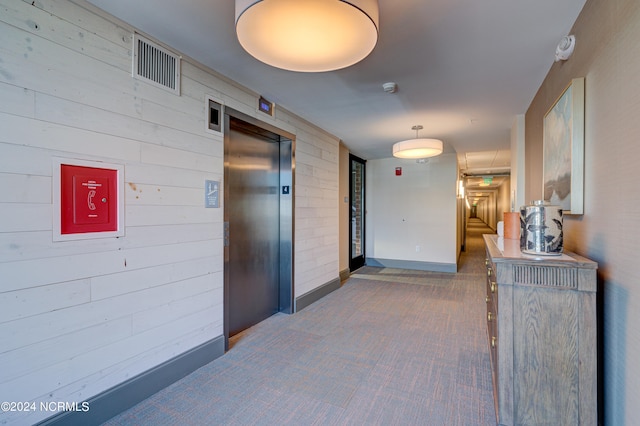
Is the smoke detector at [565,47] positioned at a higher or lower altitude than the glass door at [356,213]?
higher

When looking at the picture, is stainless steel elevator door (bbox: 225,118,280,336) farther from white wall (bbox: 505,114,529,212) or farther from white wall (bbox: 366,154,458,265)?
white wall (bbox: 366,154,458,265)

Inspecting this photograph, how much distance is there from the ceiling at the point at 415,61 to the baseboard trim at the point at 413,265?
3.08m

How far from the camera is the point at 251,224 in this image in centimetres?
343

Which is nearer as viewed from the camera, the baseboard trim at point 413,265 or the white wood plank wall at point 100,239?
the white wood plank wall at point 100,239

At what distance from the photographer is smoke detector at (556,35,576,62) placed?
77.6 inches

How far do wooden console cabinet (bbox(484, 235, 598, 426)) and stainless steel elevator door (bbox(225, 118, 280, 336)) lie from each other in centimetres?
231

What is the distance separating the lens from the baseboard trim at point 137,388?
175 centimetres

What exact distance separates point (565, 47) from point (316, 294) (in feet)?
12.2

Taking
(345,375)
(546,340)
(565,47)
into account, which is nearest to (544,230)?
(546,340)

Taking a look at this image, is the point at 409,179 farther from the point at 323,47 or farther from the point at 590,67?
the point at 323,47

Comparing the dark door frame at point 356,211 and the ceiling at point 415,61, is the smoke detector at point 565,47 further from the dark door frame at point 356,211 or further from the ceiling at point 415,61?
the dark door frame at point 356,211

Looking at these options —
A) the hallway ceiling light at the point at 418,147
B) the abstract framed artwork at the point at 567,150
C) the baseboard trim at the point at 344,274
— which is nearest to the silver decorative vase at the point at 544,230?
the abstract framed artwork at the point at 567,150

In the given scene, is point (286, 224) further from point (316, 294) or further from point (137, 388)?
point (137, 388)

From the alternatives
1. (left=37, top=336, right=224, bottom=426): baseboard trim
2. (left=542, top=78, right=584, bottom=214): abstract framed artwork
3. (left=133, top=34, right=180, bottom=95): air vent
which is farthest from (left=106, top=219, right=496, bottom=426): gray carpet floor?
(left=133, top=34, right=180, bottom=95): air vent
